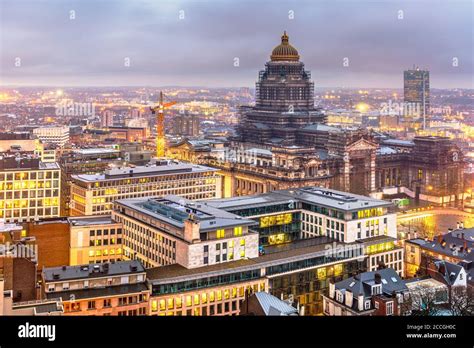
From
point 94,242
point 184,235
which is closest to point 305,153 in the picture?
point 94,242

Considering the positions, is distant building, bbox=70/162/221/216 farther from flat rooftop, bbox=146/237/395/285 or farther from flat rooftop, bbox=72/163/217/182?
flat rooftop, bbox=146/237/395/285

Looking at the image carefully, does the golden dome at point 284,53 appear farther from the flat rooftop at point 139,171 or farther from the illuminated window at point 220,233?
the illuminated window at point 220,233

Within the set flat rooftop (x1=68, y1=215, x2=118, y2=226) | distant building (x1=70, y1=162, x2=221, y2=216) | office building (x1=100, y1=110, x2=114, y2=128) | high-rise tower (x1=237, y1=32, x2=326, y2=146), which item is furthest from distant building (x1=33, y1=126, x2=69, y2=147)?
flat rooftop (x1=68, y1=215, x2=118, y2=226)

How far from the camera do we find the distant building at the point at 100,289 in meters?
19.9

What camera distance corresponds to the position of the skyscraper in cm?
8625

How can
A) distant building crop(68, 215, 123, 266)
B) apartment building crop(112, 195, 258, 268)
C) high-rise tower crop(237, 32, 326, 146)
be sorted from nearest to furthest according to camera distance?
apartment building crop(112, 195, 258, 268)
distant building crop(68, 215, 123, 266)
high-rise tower crop(237, 32, 326, 146)

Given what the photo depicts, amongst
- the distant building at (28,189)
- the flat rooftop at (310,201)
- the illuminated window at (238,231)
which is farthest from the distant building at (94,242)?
the illuminated window at (238,231)

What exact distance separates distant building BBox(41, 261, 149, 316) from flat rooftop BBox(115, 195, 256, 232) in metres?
3.77

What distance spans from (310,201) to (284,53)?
31.8 m

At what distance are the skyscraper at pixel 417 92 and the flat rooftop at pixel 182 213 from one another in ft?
213

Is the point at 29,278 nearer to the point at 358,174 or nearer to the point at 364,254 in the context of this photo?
the point at 364,254

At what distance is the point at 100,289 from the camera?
20.8 meters

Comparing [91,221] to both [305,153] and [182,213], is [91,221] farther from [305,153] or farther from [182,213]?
[305,153]
